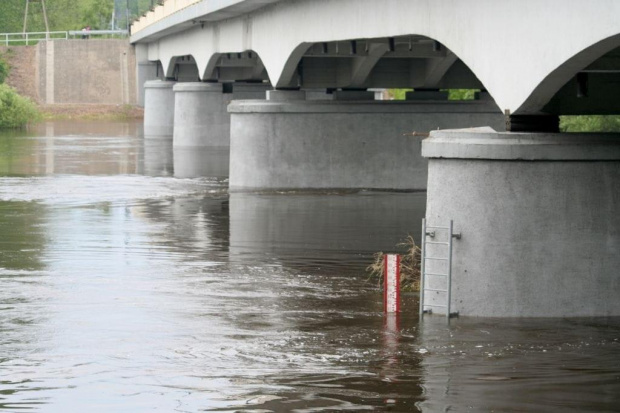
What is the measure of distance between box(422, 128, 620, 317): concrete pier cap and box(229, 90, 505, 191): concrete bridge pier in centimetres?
1695

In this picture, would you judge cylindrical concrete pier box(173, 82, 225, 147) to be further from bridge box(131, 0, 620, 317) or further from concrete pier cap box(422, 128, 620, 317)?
concrete pier cap box(422, 128, 620, 317)

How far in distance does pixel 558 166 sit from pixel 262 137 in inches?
699

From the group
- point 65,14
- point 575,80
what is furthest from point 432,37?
point 65,14

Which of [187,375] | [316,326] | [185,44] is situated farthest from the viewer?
[185,44]

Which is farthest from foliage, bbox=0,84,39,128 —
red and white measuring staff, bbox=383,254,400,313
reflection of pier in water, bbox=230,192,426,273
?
red and white measuring staff, bbox=383,254,400,313

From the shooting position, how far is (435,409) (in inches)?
457

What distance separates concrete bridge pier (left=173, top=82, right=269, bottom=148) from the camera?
5297 centimetres

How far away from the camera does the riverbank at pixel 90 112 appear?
266 ft

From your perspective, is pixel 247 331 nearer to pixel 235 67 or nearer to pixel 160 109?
pixel 235 67

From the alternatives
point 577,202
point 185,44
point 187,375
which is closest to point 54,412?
point 187,375

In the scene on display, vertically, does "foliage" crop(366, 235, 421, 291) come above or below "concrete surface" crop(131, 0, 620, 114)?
below

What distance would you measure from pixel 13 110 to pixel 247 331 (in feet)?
177

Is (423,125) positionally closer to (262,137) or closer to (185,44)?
(262,137)

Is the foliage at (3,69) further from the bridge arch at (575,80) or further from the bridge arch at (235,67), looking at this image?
the bridge arch at (575,80)
